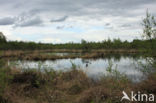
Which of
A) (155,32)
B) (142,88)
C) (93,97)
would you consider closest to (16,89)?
(93,97)

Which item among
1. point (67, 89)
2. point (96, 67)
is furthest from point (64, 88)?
point (96, 67)

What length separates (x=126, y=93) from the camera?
6223mm

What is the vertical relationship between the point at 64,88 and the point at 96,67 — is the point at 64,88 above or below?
above

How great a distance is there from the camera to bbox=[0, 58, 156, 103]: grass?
6.43 metres

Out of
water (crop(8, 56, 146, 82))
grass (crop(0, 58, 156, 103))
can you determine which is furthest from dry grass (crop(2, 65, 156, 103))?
water (crop(8, 56, 146, 82))

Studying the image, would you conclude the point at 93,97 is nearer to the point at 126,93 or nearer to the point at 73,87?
the point at 126,93

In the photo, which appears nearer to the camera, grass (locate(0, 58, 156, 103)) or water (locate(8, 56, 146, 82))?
grass (locate(0, 58, 156, 103))

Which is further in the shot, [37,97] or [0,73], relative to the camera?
[37,97]

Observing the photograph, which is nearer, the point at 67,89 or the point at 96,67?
the point at 67,89

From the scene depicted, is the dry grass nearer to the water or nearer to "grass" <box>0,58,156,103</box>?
"grass" <box>0,58,156,103</box>

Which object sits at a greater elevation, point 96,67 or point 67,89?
point 67,89

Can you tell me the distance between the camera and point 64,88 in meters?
8.53

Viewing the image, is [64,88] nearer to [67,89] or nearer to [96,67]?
[67,89]

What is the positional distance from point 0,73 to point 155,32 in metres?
7.30
